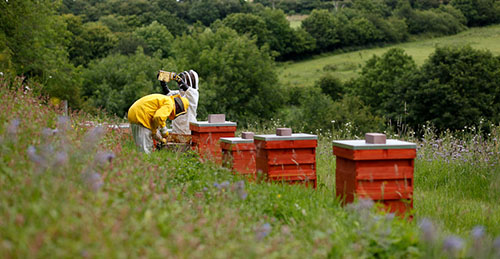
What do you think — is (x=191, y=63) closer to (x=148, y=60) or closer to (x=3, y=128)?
(x=148, y=60)

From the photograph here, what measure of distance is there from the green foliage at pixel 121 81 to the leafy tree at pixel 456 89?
2047cm

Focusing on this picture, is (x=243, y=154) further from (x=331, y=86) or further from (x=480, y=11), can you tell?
(x=480, y=11)

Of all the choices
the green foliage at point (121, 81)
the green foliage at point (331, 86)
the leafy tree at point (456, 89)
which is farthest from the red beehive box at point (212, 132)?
the green foliage at point (331, 86)

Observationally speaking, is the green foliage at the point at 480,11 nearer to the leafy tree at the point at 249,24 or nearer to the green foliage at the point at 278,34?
the green foliage at the point at 278,34

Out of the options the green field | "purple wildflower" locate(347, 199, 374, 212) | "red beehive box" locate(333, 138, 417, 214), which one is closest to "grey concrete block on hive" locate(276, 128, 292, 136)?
"red beehive box" locate(333, 138, 417, 214)

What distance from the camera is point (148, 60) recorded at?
1551 inches

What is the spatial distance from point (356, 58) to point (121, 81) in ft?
133

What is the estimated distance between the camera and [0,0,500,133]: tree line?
3456 cm

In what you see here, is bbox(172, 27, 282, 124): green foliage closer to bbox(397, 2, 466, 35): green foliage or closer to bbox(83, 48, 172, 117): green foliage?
bbox(83, 48, 172, 117): green foliage

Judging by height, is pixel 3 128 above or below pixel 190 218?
above

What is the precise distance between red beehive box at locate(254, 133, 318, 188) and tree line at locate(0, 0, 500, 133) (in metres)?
6.81

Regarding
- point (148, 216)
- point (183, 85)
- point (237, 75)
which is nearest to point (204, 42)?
point (237, 75)

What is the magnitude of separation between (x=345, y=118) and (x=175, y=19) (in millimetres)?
47902

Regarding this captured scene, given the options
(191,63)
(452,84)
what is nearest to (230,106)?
(191,63)
